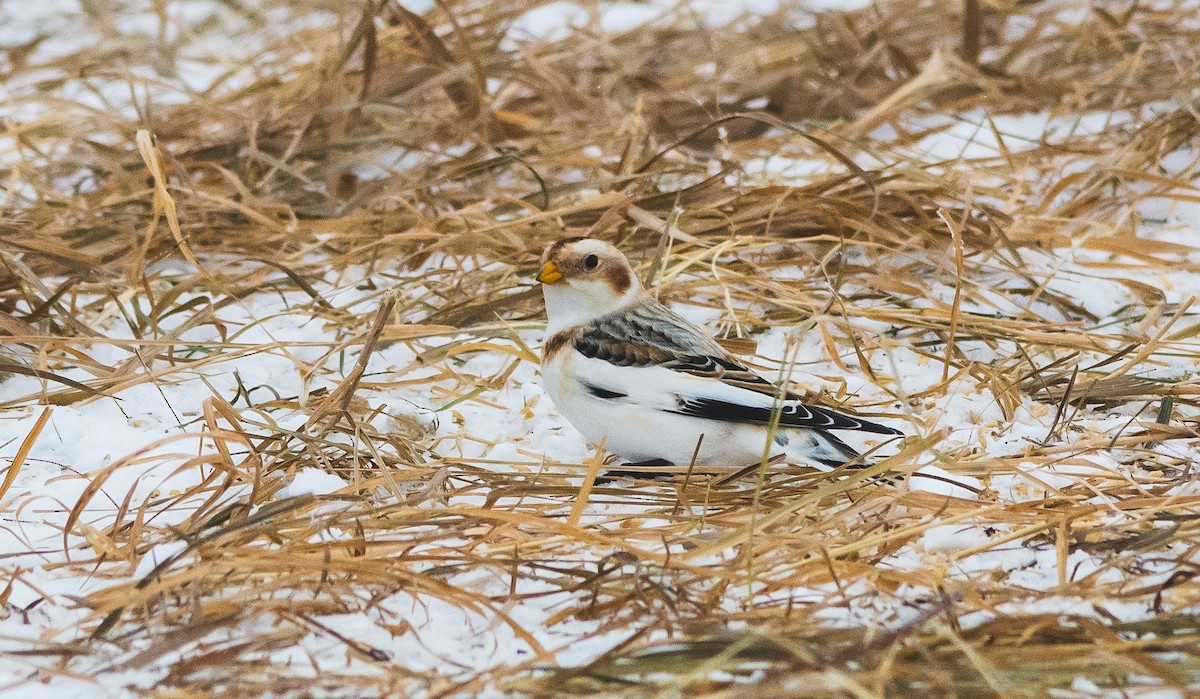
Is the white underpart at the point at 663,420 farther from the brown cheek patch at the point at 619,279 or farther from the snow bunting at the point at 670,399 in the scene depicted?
the brown cheek patch at the point at 619,279

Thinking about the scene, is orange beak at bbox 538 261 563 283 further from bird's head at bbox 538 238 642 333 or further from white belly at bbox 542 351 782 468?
white belly at bbox 542 351 782 468

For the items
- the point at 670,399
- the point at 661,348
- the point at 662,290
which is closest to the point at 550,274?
the point at 661,348

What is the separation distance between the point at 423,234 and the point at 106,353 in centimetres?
A: 86

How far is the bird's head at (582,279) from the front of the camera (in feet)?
8.40

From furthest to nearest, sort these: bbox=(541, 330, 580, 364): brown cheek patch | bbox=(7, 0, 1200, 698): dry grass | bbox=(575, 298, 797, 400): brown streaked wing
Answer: bbox=(541, 330, 580, 364): brown cheek patch → bbox=(575, 298, 797, 400): brown streaked wing → bbox=(7, 0, 1200, 698): dry grass

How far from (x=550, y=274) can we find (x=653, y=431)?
16.7 inches

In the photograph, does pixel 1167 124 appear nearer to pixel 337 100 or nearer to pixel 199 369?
pixel 337 100

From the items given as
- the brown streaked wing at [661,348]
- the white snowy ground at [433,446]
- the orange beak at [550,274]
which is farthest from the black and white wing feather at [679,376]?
the white snowy ground at [433,446]

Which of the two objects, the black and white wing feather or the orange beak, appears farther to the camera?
the orange beak

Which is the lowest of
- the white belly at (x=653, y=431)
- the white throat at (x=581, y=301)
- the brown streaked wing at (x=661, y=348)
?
the white belly at (x=653, y=431)

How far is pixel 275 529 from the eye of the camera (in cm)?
204

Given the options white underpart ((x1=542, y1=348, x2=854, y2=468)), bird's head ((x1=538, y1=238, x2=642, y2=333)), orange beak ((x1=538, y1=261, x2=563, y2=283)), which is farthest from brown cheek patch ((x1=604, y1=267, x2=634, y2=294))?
white underpart ((x1=542, y1=348, x2=854, y2=468))

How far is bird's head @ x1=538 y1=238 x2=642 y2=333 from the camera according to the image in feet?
8.40

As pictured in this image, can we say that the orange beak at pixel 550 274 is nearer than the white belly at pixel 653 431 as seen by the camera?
No
